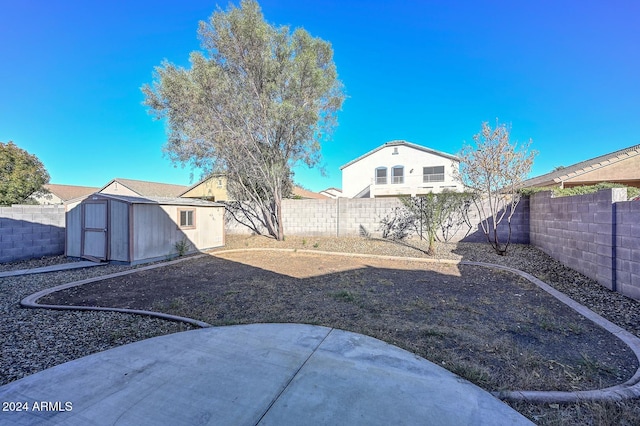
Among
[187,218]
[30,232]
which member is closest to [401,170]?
[187,218]

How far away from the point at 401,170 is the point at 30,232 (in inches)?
864

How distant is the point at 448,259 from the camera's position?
24.0ft

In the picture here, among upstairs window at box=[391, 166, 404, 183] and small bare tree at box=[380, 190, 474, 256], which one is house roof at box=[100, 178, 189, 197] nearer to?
upstairs window at box=[391, 166, 404, 183]

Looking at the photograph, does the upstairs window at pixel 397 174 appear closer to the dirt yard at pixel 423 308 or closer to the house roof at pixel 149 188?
the dirt yard at pixel 423 308

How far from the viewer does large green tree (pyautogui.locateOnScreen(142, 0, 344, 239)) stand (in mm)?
9141

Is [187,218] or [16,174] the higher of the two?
[16,174]

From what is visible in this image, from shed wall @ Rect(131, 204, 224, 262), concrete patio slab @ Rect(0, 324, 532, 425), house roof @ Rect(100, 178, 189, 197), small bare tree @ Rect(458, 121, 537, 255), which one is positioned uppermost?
house roof @ Rect(100, 178, 189, 197)

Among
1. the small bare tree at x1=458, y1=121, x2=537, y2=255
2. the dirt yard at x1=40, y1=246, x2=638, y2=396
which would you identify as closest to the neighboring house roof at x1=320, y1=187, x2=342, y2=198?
the small bare tree at x1=458, y1=121, x2=537, y2=255

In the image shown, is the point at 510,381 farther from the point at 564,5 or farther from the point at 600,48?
the point at 600,48

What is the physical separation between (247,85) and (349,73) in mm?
4241

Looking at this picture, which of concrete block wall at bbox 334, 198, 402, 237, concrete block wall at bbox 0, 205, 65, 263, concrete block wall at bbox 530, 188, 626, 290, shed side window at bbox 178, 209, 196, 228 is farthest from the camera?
concrete block wall at bbox 334, 198, 402, 237

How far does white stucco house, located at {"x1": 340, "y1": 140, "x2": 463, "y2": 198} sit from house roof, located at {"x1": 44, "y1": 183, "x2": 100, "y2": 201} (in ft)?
100

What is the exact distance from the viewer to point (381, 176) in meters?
23.3

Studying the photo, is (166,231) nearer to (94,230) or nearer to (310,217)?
(94,230)
